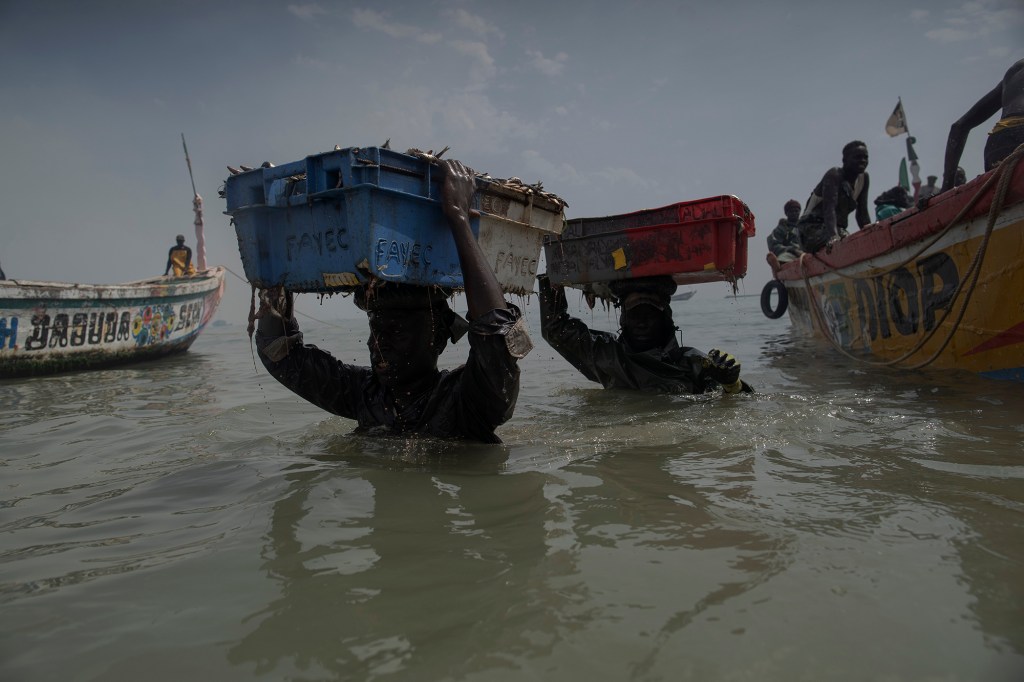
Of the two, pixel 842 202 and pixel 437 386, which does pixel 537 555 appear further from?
pixel 842 202

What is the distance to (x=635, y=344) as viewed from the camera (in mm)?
4992

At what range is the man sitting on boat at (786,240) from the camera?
1040 cm

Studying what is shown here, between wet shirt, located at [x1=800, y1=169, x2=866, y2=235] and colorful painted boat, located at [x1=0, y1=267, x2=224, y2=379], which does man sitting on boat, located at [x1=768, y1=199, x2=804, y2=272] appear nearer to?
wet shirt, located at [x1=800, y1=169, x2=866, y2=235]

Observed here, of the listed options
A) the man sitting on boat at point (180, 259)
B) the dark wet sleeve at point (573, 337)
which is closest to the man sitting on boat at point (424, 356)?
the dark wet sleeve at point (573, 337)

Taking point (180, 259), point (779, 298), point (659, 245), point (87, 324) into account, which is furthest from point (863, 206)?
point (180, 259)

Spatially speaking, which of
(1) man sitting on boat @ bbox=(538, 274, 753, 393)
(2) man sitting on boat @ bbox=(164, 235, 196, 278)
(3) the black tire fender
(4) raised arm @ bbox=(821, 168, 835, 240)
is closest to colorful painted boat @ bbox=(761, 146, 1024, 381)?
(4) raised arm @ bbox=(821, 168, 835, 240)

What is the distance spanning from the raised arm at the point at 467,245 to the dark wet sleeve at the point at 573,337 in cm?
248

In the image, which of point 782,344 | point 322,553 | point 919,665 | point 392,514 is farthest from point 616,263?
point 782,344

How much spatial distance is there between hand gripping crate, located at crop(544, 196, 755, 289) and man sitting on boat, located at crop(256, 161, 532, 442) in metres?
1.78

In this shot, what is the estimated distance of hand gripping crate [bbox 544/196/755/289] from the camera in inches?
175

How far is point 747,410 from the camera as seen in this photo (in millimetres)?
3865

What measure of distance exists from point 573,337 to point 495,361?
2.51 metres

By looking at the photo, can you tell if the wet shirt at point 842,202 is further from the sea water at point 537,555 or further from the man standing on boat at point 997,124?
the sea water at point 537,555

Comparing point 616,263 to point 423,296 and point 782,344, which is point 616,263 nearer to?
point 423,296
